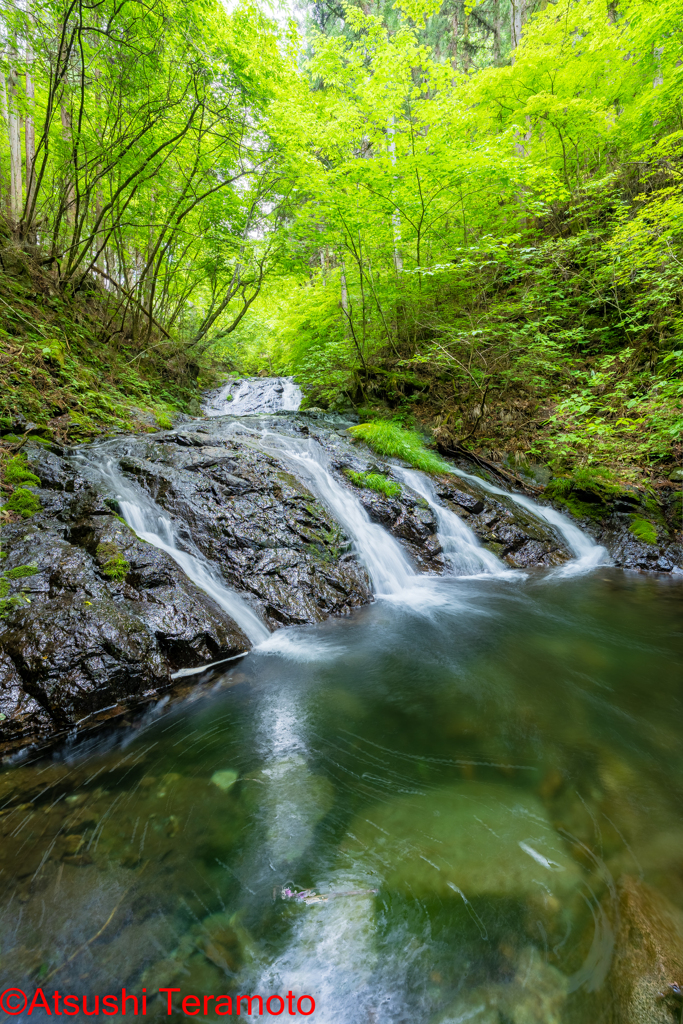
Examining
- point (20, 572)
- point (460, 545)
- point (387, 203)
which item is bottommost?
point (460, 545)

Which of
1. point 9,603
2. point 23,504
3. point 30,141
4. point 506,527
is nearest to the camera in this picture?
point 9,603

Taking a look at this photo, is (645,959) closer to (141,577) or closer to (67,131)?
(141,577)

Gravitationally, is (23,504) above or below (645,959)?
above

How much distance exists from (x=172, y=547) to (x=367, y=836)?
3.53 meters

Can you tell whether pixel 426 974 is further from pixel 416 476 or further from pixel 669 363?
pixel 669 363

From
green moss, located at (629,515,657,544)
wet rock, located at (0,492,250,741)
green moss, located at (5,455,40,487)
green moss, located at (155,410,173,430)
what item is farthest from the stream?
green moss, located at (155,410,173,430)

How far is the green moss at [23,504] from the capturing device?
4027 millimetres

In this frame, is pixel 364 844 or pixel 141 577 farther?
pixel 141 577

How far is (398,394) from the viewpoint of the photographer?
10523 mm

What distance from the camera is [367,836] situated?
2035 mm

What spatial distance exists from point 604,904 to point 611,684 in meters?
2.08

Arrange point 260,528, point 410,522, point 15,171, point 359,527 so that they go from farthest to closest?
point 15,171 < point 410,522 < point 359,527 < point 260,528

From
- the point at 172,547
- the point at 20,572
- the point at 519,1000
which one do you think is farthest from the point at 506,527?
the point at 20,572

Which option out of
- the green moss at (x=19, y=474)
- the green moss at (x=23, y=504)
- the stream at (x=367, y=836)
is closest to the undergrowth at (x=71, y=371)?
the green moss at (x=19, y=474)
